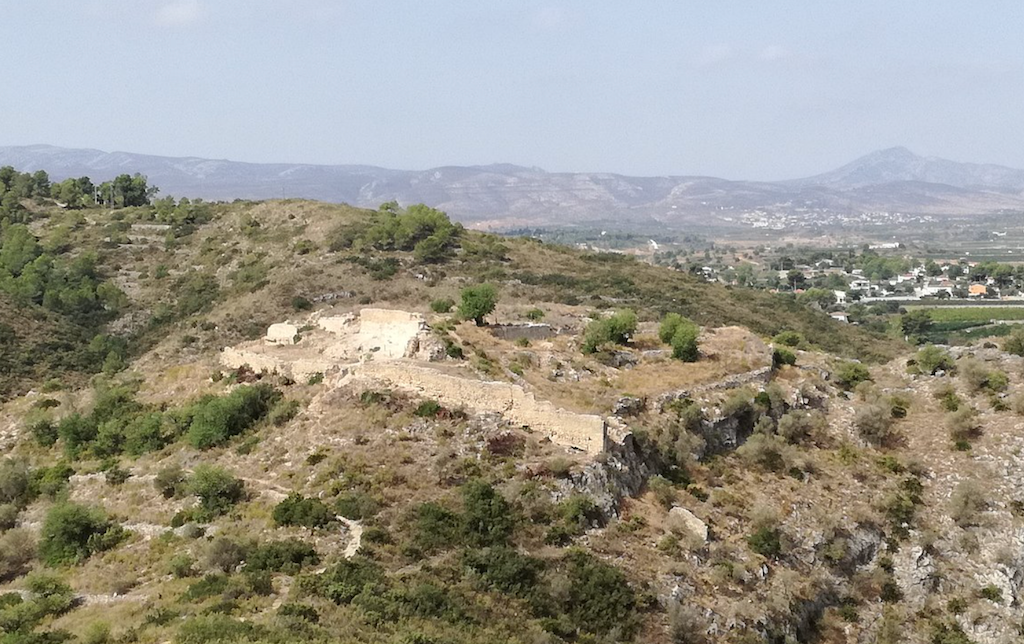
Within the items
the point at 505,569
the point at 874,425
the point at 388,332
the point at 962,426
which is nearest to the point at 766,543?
the point at 505,569

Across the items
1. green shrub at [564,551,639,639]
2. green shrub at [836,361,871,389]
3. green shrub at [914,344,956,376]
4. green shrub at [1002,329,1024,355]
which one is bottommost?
green shrub at [564,551,639,639]

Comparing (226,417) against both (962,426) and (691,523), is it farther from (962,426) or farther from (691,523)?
(962,426)

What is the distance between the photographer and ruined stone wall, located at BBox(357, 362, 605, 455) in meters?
30.8

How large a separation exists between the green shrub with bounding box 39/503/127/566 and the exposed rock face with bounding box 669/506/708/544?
18829 mm

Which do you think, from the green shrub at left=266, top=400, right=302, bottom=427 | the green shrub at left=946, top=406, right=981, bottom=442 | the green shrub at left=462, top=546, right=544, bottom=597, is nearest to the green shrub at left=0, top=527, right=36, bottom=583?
the green shrub at left=266, top=400, right=302, bottom=427

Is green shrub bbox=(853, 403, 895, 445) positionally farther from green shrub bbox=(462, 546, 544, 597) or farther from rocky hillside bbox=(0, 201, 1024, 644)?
green shrub bbox=(462, 546, 544, 597)

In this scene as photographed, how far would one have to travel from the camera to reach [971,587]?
31828 mm

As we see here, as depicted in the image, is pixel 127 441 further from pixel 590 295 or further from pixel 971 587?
pixel 590 295

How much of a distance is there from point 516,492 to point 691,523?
6468 millimetres

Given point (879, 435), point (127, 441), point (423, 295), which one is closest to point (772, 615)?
point (879, 435)

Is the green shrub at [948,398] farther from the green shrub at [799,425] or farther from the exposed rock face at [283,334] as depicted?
the exposed rock face at [283,334]

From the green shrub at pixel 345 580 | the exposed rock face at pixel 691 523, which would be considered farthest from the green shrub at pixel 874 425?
the green shrub at pixel 345 580

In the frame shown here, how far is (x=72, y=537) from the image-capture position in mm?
27016

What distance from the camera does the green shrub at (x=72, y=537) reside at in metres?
26.7
